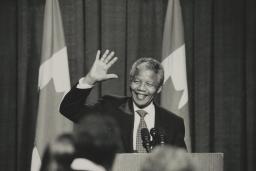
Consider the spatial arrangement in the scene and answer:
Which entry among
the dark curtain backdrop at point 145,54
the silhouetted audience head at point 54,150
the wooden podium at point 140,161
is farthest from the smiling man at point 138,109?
the wooden podium at point 140,161

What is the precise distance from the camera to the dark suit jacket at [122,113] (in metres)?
4.04

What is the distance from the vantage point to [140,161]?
6.63 ft

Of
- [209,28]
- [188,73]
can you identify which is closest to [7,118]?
[188,73]

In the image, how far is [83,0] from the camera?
5.06 meters

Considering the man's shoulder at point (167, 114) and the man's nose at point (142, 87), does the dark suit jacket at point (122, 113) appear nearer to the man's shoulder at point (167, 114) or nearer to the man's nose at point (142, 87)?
the man's shoulder at point (167, 114)

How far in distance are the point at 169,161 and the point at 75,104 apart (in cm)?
270

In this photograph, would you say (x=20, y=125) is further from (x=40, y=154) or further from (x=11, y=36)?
(x=11, y=36)

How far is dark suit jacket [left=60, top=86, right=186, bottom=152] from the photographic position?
13.3 ft

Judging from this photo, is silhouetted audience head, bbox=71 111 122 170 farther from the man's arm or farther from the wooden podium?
the wooden podium

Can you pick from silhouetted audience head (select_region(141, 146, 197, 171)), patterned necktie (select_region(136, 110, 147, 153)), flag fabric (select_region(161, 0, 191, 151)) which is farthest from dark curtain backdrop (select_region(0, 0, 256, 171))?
silhouetted audience head (select_region(141, 146, 197, 171))

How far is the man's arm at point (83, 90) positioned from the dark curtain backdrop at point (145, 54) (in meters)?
0.67

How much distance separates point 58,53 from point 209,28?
167 cm

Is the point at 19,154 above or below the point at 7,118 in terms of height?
below

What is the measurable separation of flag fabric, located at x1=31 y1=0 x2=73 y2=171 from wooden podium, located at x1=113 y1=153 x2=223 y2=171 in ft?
8.32
